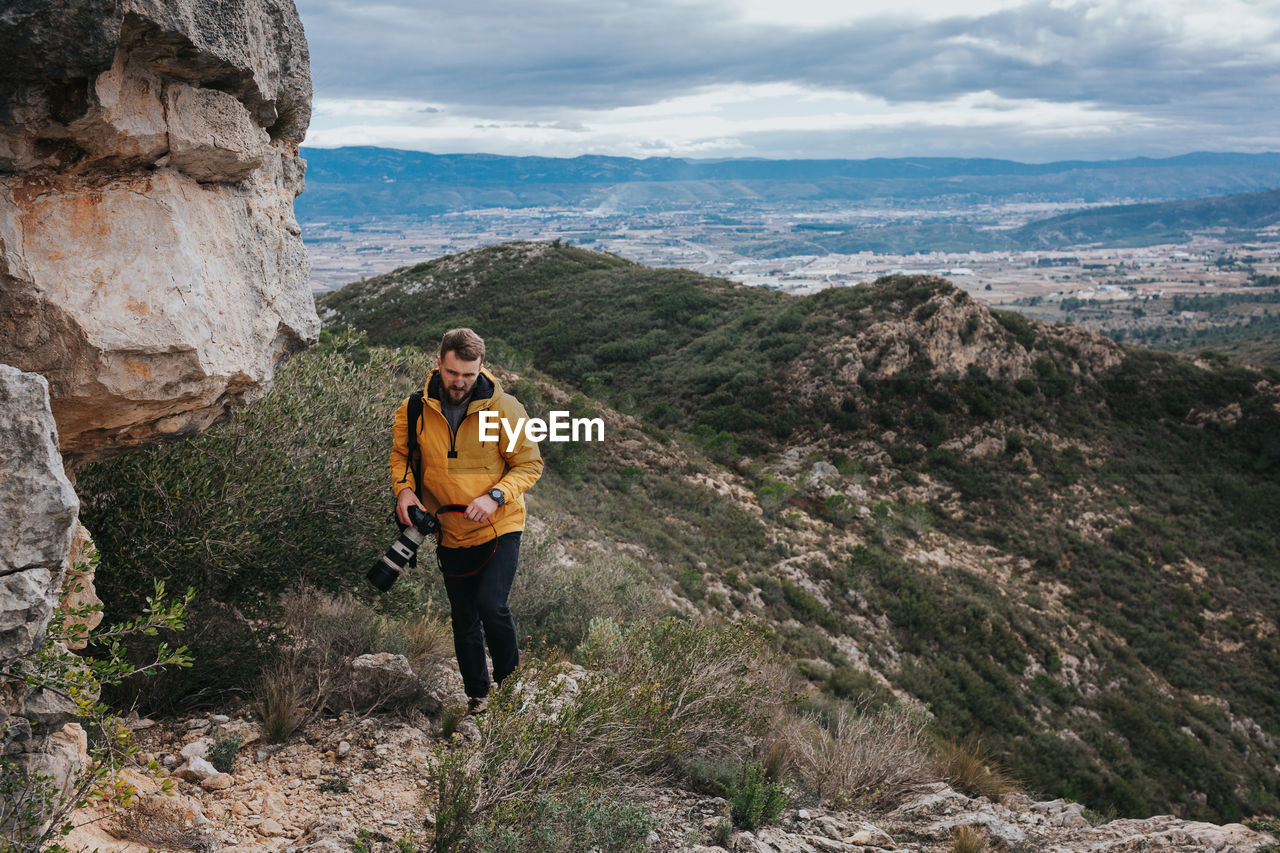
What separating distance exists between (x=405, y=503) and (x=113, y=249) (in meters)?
1.71

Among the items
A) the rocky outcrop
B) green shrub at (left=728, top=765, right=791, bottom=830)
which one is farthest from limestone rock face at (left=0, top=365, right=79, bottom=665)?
green shrub at (left=728, top=765, right=791, bottom=830)

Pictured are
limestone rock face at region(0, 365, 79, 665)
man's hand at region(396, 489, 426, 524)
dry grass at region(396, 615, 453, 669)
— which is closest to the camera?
limestone rock face at region(0, 365, 79, 665)

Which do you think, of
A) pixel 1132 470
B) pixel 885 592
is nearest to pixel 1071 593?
pixel 885 592

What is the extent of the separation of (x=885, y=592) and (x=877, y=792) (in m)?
10.6

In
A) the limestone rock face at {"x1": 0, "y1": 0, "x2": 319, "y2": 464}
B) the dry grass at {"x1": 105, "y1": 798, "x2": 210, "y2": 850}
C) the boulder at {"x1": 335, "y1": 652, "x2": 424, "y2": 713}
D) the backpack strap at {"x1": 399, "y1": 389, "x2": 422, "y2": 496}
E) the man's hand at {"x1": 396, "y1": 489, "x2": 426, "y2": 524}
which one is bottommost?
the boulder at {"x1": 335, "y1": 652, "x2": 424, "y2": 713}

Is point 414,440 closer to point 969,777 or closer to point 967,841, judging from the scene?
point 967,841

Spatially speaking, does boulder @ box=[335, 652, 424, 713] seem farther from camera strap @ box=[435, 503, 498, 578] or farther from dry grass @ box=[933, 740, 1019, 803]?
dry grass @ box=[933, 740, 1019, 803]

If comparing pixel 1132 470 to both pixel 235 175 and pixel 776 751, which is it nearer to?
pixel 776 751

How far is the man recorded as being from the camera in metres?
3.90

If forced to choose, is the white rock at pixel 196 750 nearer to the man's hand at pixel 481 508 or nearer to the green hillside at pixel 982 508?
the man's hand at pixel 481 508

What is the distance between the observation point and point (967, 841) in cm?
427

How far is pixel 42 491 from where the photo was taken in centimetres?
232

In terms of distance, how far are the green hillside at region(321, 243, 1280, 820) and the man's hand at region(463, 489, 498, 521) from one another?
24.7 ft

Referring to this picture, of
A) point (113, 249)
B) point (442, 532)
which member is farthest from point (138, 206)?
point (442, 532)
